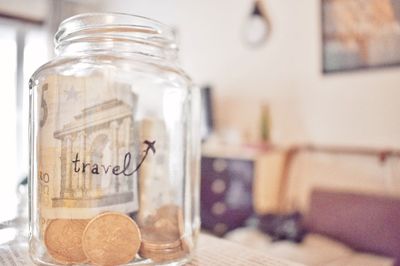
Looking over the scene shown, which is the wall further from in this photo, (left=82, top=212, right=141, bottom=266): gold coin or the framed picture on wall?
(left=82, top=212, right=141, bottom=266): gold coin

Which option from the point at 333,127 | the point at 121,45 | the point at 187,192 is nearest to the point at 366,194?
the point at 333,127

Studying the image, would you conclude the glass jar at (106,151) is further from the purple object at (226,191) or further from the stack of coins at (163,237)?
the purple object at (226,191)

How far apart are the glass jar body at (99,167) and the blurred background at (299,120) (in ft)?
4.68

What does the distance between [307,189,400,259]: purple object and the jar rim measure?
1793 mm

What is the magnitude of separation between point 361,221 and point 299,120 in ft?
2.83

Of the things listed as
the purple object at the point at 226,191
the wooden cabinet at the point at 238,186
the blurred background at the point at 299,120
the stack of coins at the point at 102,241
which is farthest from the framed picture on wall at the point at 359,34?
the stack of coins at the point at 102,241

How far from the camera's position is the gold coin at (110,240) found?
1.25 ft

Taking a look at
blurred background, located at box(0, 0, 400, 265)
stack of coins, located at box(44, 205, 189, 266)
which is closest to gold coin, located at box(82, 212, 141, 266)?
stack of coins, located at box(44, 205, 189, 266)

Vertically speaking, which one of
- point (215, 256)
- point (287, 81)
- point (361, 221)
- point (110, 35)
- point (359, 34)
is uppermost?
point (359, 34)

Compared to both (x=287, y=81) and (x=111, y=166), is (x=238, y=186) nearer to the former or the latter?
(x=287, y=81)

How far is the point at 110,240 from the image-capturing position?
39cm

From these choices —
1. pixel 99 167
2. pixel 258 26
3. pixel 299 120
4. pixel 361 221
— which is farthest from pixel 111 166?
pixel 258 26

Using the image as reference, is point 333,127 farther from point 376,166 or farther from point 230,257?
point 230,257

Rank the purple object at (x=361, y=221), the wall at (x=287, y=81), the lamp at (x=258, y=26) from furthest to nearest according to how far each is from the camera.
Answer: the lamp at (x=258, y=26), the wall at (x=287, y=81), the purple object at (x=361, y=221)
